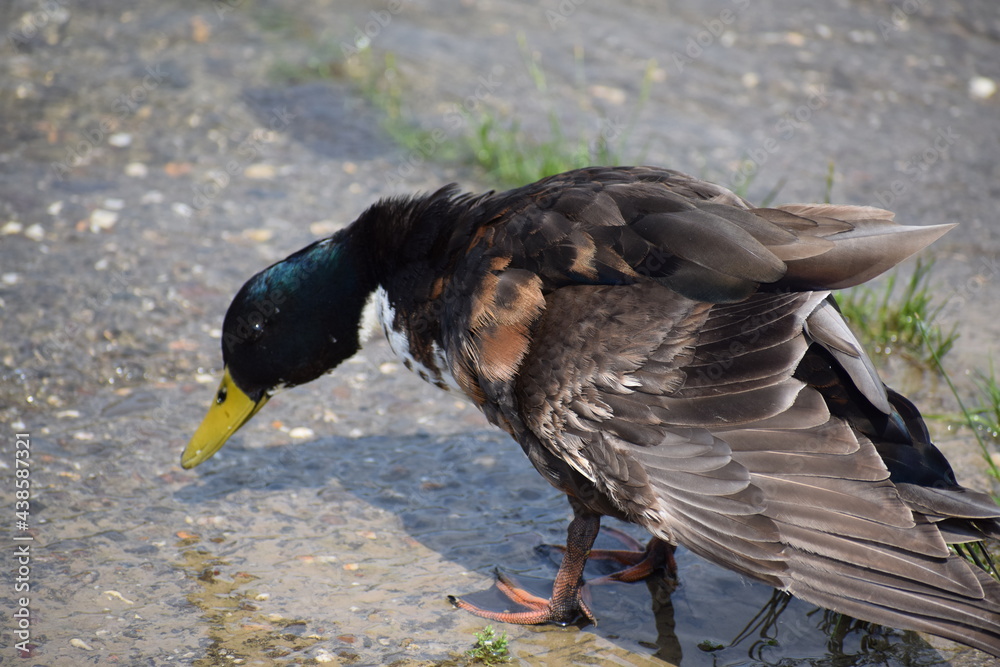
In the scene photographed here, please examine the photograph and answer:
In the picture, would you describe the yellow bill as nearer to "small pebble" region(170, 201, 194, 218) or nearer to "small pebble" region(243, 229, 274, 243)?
"small pebble" region(243, 229, 274, 243)

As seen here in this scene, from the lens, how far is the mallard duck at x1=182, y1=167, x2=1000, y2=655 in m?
2.91

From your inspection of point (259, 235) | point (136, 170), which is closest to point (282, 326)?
point (259, 235)

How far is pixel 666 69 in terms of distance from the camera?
8.33 metres

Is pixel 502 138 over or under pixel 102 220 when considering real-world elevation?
over

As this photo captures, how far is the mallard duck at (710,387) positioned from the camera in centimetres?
291

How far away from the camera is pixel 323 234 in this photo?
626 cm

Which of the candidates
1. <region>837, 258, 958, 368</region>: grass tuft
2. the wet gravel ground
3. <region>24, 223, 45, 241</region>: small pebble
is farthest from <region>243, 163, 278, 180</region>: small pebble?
<region>837, 258, 958, 368</region>: grass tuft

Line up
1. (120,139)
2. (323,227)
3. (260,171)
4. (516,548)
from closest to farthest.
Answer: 1. (516,548)
2. (323,227)
3. (260,171)
4. (120,139)

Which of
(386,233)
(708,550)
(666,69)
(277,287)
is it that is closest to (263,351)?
(277,287)

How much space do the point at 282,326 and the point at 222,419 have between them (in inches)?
20.5

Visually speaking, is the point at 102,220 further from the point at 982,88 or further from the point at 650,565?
the point at 982,88

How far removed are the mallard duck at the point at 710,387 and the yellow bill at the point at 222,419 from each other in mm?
1042

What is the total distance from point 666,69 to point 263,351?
5.31 m

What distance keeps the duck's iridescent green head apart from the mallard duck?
1.73ft
